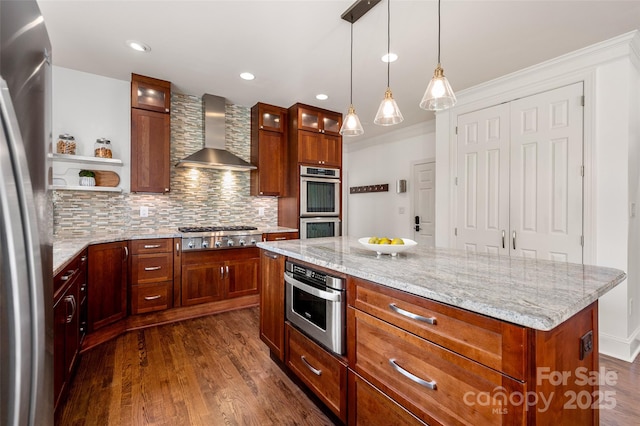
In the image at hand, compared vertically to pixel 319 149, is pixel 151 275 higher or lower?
lower

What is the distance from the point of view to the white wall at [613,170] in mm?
2484

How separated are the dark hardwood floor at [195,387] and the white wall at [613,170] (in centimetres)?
40

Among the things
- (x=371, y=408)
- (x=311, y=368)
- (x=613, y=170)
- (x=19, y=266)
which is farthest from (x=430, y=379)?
(x=613, y=170)

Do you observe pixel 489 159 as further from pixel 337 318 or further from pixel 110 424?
pixel 110 424

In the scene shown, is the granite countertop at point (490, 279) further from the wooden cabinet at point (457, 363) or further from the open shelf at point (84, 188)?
the open shelf at point (84, 188)

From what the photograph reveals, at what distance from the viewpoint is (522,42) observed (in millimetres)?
2582

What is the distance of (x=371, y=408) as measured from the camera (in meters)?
1.38

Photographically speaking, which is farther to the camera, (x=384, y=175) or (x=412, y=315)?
(x=384, y=175)

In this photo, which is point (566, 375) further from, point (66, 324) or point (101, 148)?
point (101, 148)

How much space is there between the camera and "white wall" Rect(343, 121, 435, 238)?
5.21 metres

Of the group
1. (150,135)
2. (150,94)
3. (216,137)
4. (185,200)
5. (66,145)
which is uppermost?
(150,94)

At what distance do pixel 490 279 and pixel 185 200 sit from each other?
140 inches

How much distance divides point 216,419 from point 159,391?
524mm

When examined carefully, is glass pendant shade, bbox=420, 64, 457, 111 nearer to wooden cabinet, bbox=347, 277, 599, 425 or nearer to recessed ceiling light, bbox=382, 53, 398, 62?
wooden cabinet, bbox=347, 277, 599, 425
